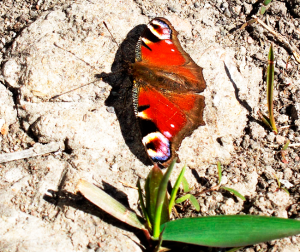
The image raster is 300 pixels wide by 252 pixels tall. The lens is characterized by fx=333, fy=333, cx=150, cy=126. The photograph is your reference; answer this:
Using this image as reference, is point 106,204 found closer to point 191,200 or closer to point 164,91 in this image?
point 191,200

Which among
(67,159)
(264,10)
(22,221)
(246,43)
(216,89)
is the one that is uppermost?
(264,10)

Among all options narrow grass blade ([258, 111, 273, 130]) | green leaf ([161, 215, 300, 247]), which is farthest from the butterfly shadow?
narrow grass blade ([258, 111, 273, 130])

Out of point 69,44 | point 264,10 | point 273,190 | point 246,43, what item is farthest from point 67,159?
point 264,10

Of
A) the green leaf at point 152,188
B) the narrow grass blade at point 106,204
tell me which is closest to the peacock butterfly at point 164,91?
the green leaf at point 152,188

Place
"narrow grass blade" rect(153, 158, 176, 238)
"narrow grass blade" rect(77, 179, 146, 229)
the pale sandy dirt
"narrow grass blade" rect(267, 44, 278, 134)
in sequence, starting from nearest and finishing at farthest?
"narrow grass blade" rect(153, 158, 176, 238) → "narrow grass blade" rect(77, 179, 146, 229) → the pale sandy dirt → "narrow grass blade" rect(267, 44, 278, 134)

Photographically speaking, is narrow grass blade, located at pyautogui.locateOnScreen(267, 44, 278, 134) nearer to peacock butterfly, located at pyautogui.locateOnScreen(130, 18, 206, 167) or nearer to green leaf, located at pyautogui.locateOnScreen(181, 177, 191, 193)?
peacock butterfly, located at pyautogui.locateOnScreen(130, 18, 206, 167)

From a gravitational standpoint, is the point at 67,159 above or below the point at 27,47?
below

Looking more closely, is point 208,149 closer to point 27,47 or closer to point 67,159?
point 67,159
